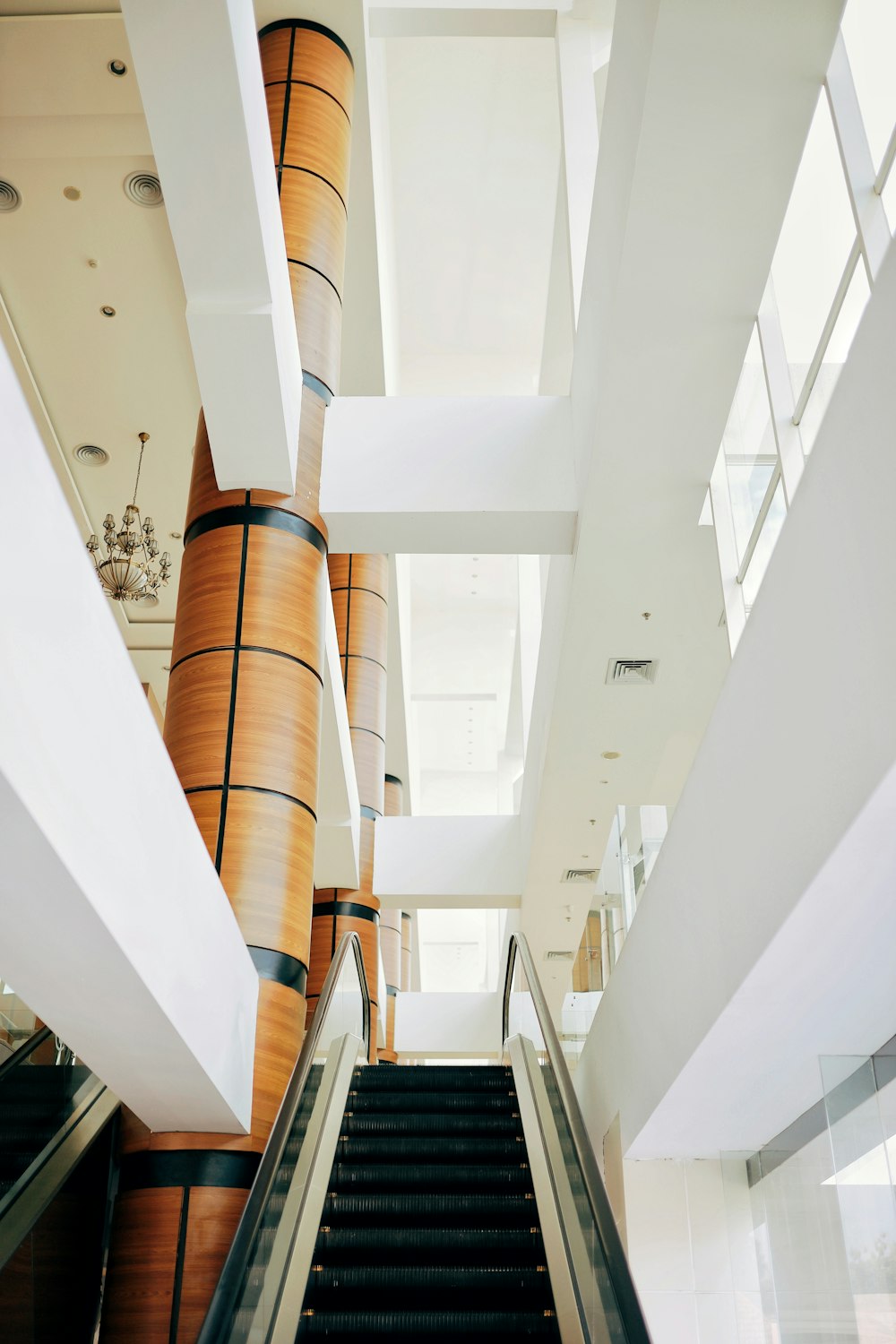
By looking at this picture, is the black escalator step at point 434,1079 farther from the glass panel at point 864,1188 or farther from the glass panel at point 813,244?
the glass panel at point 813,244

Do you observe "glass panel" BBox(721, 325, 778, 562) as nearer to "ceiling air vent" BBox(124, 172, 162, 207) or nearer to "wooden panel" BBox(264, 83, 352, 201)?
"wooden panel" BBox(264, 83, 352, 201)

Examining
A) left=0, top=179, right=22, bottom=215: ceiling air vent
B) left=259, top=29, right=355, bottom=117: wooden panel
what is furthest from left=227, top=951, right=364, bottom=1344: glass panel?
left=0, top=179, right=22, bottom=215: ceiling air vent

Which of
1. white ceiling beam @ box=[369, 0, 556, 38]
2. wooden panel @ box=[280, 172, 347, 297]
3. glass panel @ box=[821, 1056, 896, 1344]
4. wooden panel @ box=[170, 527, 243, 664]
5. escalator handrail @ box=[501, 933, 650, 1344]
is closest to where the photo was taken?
escalator handrail @ box=[501, 933, 650, 1344]

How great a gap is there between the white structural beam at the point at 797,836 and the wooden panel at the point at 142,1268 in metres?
2.34

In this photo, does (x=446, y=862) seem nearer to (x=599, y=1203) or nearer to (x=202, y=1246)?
(x=202, y=1246)

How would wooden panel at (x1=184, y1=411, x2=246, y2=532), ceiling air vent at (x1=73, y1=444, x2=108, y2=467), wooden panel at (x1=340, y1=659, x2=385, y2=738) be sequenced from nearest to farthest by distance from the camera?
wooden panel at (x1=184, y1=411, x2=246, y2=532), ceiling air vent at (x1=73, y1=444, x2=108, y2=467), wooden panel at (x1=340, y1=659, x2=385, y2=738)

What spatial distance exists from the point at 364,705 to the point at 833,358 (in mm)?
9848

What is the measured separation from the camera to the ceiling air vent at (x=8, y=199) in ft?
29.0

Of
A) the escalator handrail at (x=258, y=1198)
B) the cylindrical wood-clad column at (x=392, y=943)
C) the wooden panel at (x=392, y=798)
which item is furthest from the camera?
the wooden panel at (x=392, y=798)

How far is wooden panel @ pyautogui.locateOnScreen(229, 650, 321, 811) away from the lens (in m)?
6.04

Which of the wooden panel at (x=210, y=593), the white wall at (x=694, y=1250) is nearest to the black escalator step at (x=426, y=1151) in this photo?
the white wall at (x=694, y=1250)

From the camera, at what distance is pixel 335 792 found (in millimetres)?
10719

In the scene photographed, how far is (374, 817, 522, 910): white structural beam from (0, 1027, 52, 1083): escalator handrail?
9341mm

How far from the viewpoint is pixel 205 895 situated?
4531 millimetres
